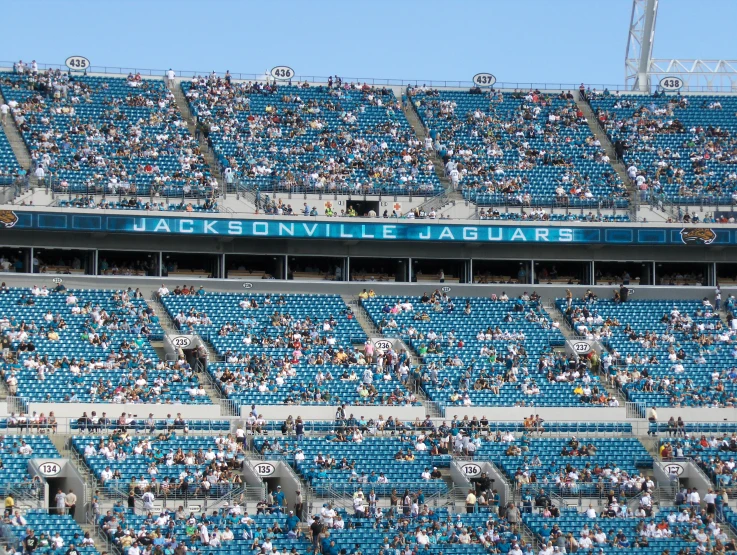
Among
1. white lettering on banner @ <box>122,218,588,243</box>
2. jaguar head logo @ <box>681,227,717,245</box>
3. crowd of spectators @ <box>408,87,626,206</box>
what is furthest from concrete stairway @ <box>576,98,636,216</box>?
white lettering on banner @ <box>122,218,588,243</box>

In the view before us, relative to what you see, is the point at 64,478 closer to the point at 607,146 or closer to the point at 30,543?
the point at 30,543

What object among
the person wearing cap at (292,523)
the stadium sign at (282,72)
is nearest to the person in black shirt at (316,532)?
the person wearing cap at (292,523)

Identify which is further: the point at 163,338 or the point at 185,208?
the point at 185,208

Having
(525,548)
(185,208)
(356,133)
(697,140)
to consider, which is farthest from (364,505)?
(697,140)

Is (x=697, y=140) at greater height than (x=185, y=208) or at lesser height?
greater

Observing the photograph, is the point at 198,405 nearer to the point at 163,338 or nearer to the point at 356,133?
the point at 163,338

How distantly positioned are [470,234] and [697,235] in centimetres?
794

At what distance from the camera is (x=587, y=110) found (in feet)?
190

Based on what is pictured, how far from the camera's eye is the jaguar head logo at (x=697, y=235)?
4888cm

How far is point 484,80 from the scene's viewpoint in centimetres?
5825

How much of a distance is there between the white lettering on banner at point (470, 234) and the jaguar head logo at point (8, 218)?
14784mm

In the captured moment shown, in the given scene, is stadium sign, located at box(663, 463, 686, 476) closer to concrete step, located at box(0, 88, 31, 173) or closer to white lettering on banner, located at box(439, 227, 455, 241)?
white lettering on banner, located at box(439, 227, 455, 241)

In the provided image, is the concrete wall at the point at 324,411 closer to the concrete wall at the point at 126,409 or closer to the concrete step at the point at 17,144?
the concrete wall at the point at 126,409

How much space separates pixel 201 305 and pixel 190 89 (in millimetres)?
13148
